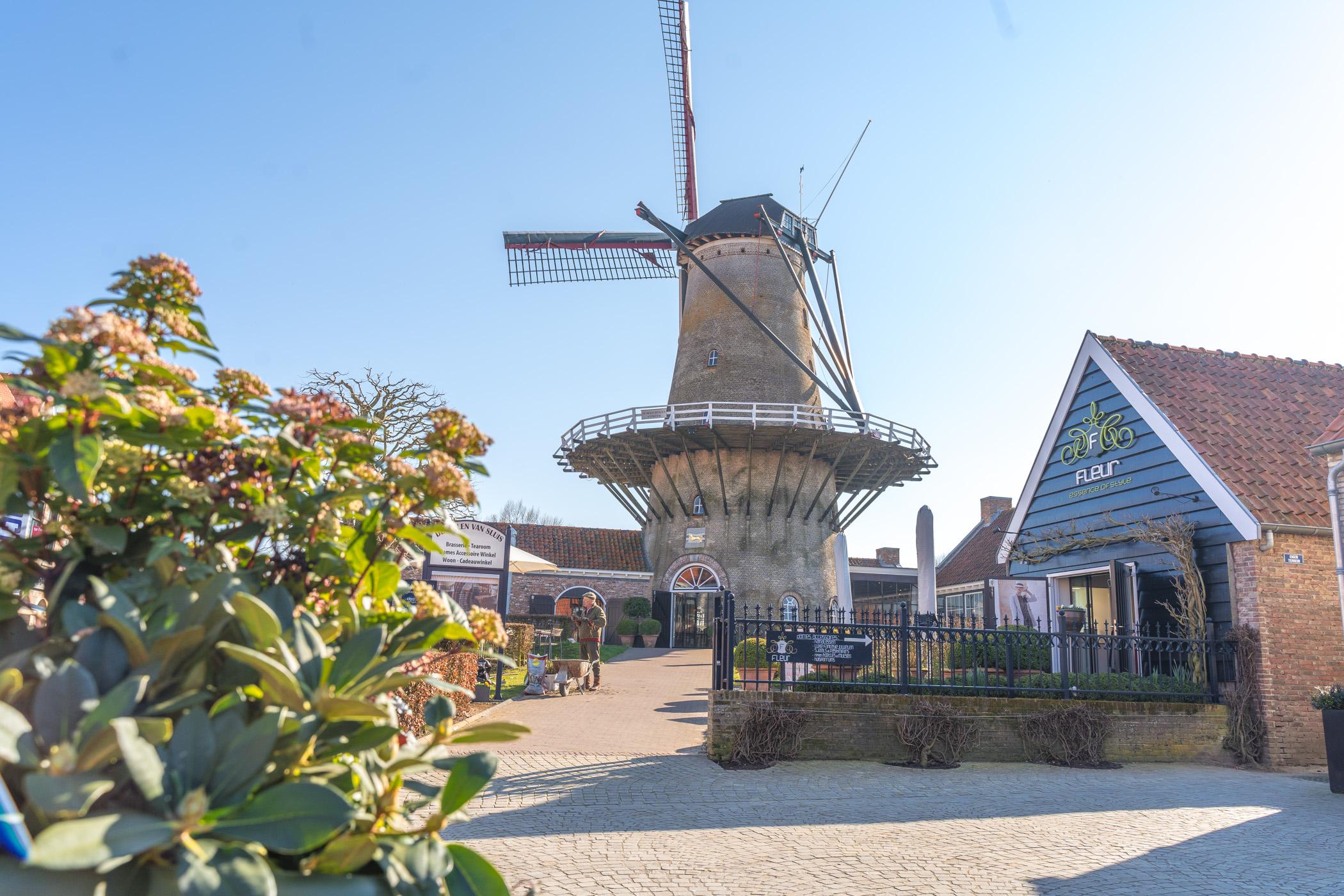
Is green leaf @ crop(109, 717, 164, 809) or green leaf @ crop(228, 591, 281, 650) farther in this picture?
green leaf @ crop(228, 591, 281, 650)

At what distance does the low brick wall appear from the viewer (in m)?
9.02

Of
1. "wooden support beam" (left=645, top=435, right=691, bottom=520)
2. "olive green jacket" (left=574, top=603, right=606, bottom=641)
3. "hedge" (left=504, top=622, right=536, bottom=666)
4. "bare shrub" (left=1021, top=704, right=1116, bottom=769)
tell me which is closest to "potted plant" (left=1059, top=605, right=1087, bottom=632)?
"bare shrub" (left=1021, top=704, right=1116, bottom=769)

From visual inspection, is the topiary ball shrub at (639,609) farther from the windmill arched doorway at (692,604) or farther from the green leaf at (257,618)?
the green leaf at (257,618)

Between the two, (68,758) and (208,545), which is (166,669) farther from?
(208,545)

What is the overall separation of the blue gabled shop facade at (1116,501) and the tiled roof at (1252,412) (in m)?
0.26

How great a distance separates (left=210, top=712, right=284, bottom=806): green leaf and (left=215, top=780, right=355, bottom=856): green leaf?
0.03m

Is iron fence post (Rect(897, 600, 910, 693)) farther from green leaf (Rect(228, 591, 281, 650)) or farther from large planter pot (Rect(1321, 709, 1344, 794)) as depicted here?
green leaf (Rect(228, 591, 281, 650))

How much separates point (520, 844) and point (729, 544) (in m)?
20.5

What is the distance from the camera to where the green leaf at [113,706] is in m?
1.12

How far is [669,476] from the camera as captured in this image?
85.9ft

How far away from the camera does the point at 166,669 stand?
129cm

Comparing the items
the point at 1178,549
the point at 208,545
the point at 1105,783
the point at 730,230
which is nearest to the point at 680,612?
the point at 730,230

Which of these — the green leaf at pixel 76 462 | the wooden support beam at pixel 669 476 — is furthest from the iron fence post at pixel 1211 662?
the wooden support beam at pixel 669 476

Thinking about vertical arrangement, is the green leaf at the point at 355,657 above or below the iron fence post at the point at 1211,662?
above
